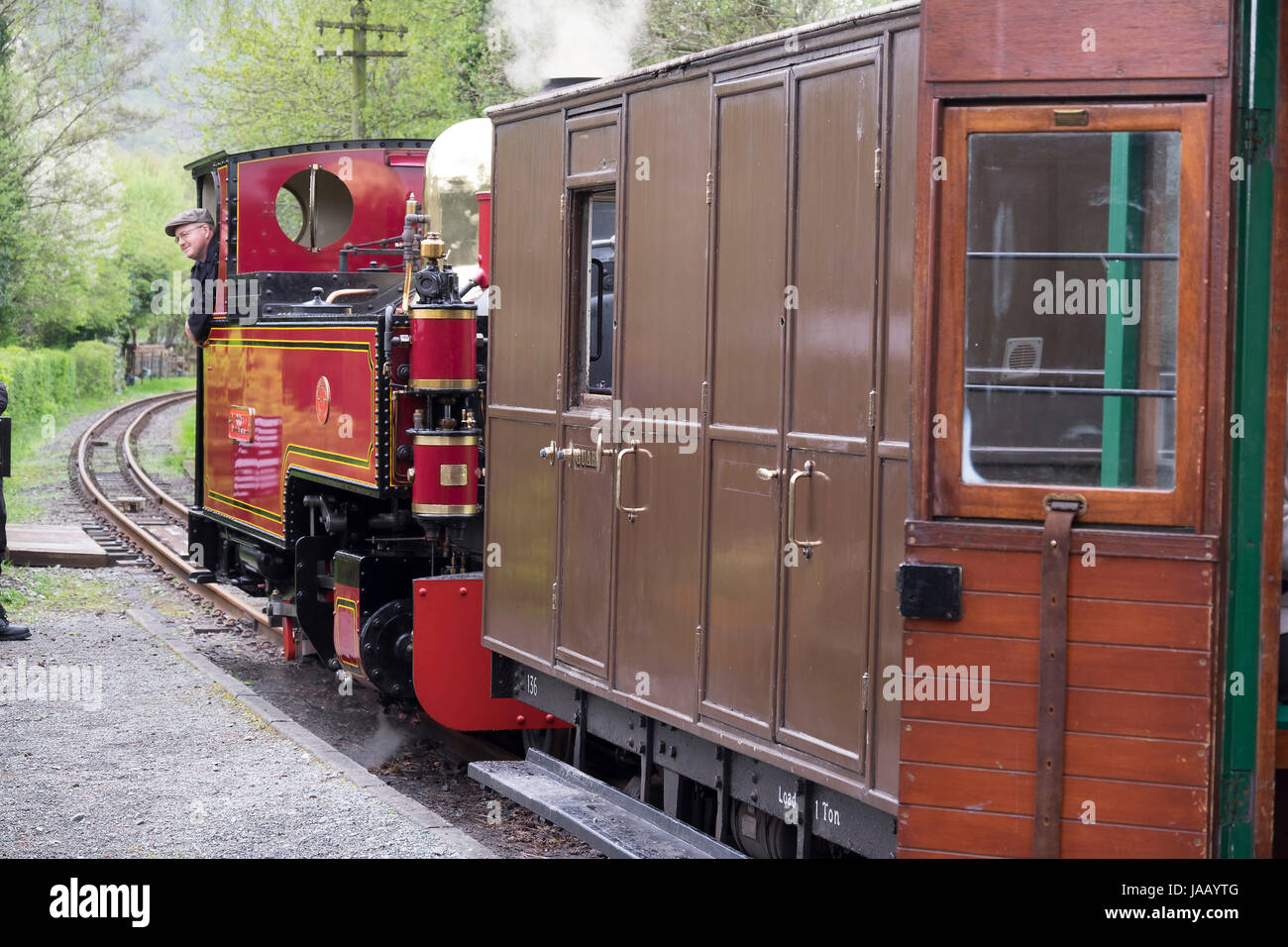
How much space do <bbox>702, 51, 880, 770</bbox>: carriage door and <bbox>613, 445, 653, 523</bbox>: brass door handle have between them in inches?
19.9

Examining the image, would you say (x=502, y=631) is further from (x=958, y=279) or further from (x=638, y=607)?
(x=958, y=279)

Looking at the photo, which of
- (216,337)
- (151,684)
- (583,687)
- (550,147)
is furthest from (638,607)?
(216,337)

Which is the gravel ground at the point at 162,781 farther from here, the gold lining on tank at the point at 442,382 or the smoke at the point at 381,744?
the gold lining on tank at the point at 442,382

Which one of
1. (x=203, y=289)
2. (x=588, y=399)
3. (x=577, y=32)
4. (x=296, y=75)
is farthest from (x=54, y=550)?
(x=296, y=75)

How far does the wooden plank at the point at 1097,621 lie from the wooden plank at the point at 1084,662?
2 cm

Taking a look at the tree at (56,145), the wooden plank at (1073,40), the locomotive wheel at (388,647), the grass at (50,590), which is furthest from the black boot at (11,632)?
the tree at (56,145)

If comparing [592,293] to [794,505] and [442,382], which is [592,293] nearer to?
[442,382]

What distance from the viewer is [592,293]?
6293mm

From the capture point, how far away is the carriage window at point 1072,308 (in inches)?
143

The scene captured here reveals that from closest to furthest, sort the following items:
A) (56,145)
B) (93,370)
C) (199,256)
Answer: (199,256) < (56,145) < (93,370)

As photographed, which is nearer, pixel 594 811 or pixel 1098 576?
pixel 1098 576

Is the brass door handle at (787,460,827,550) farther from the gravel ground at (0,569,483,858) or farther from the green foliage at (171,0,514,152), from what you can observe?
the green foliage at (171,0,514,152)

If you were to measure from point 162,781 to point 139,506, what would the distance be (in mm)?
12570
